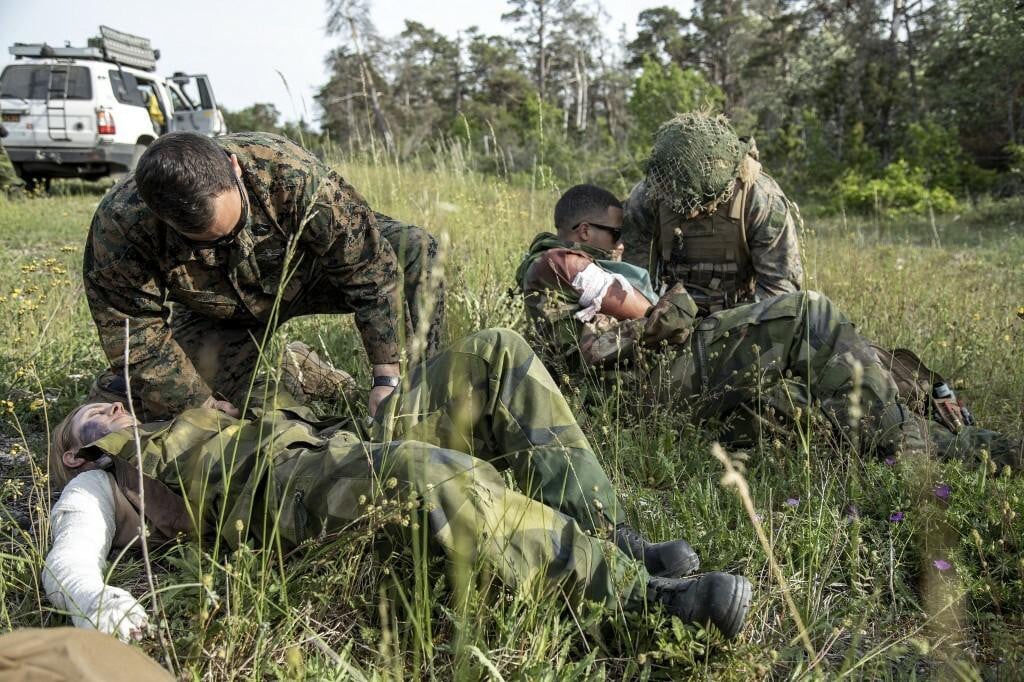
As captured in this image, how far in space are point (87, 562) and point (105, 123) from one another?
35.8ft

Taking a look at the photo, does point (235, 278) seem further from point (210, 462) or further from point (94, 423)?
point (210, 462)

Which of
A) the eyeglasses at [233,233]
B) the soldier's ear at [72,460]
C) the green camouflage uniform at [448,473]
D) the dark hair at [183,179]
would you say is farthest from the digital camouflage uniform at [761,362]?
the soldier's ear at [72,460]

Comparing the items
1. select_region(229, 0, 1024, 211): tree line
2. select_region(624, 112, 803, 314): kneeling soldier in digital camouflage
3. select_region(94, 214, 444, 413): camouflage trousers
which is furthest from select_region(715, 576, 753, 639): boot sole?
select_region(229, 0, 1024, 211): tree line

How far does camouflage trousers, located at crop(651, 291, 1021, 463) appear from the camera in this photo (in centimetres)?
247

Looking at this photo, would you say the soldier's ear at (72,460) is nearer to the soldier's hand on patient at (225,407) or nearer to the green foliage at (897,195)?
the soldier's hand on patient at (225,407)

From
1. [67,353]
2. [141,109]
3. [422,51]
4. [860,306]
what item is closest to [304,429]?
[67,353]

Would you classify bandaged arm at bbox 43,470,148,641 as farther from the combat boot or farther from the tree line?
the tree line

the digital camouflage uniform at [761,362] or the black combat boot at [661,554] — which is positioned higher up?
the digital camouflage uniform at [761,362]

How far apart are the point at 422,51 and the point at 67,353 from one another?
107 feet

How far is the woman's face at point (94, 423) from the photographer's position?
6.64ft

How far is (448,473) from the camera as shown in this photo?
1.70 metres

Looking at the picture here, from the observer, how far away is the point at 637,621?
1.62 metres

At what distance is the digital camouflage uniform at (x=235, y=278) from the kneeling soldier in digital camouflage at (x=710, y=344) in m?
0.60

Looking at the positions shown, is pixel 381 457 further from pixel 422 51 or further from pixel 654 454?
pixel 422 51
